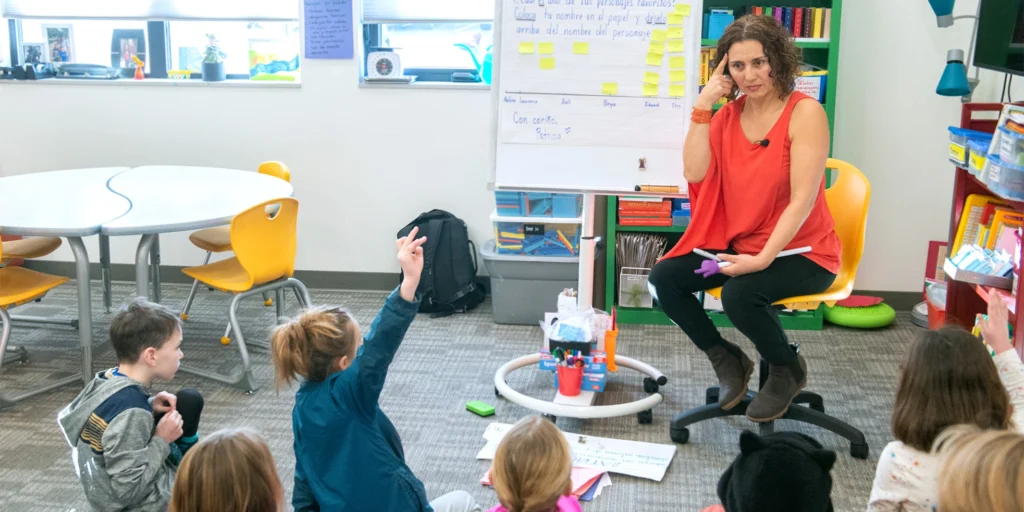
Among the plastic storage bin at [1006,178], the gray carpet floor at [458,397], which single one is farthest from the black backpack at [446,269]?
the plastic storage bin at [1006,178]

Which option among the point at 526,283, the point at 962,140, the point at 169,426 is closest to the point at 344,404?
the point at 169,426

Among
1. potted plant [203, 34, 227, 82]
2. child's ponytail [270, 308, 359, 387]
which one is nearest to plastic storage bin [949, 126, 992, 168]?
child's ponytail [270, 308, 359, 387]

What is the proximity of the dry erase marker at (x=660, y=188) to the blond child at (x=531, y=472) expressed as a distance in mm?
1562

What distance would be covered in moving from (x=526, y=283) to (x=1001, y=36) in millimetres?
1989

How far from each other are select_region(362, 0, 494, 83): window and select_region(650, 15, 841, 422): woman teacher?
1765 millimetres

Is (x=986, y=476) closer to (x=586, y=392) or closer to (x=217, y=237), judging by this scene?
(x=586, y=392)

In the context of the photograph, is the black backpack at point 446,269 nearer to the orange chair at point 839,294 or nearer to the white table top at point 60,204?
the white table top at point 60,204

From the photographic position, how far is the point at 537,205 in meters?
4.08

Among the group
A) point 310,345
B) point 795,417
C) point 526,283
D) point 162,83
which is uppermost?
point 162,83

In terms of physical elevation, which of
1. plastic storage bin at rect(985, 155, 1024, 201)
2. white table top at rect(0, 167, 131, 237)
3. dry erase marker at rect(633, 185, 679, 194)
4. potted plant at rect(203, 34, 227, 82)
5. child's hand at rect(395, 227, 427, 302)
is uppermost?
potted plant at rect(203, 34, 227, 82)

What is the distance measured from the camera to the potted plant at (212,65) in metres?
4.46

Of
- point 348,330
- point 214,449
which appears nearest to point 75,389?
point 348,330

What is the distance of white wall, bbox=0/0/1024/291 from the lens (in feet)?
13.2

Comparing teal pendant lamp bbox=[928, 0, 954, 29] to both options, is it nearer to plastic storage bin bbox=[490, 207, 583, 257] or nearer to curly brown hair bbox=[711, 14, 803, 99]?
curly brown hair bbox=[711, 14, 803, 99]
